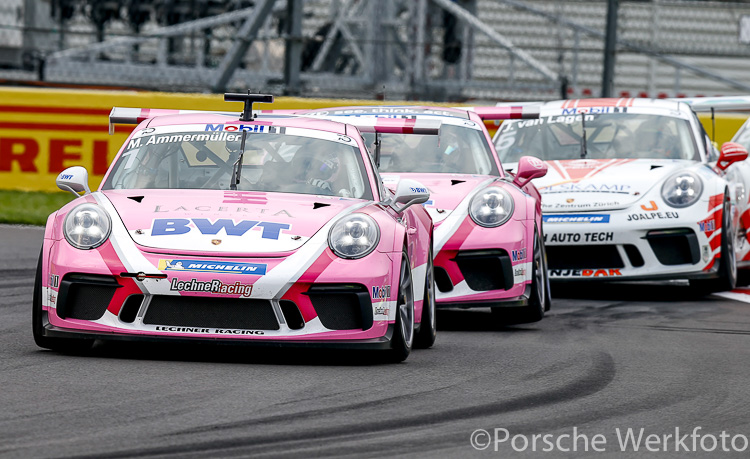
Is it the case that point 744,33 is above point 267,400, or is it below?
above

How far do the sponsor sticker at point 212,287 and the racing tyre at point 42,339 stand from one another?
2.16ft

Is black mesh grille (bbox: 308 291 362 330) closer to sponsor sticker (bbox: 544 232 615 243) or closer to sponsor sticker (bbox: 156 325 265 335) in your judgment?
sponsor sticker (bbox: 156 325 265 335)

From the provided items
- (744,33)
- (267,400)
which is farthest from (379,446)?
(744,33)

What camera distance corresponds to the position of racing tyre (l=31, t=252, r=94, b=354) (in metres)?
6.70

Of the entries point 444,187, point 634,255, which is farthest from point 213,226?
point 634,255

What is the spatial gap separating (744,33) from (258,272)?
54.8 feet

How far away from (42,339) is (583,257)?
510cm

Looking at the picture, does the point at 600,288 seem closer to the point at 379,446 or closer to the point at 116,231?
the point at 116,231

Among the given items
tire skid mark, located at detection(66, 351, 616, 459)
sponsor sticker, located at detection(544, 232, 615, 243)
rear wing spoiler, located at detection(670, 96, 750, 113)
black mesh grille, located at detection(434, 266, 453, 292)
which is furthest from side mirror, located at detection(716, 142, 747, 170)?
tire skid mark, located at detection(66, 351, 616, 459)

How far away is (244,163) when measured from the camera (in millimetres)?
7508

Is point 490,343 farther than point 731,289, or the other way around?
point 731,289

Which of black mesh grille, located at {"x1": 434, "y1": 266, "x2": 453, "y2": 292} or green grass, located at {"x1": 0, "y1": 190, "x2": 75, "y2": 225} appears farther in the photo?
green grass, located at {"x1": 0, "y1": 190, "x2": 75, "y2": 225}

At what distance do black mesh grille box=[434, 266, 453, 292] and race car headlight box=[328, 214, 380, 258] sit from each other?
6.71ft

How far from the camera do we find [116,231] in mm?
6664
